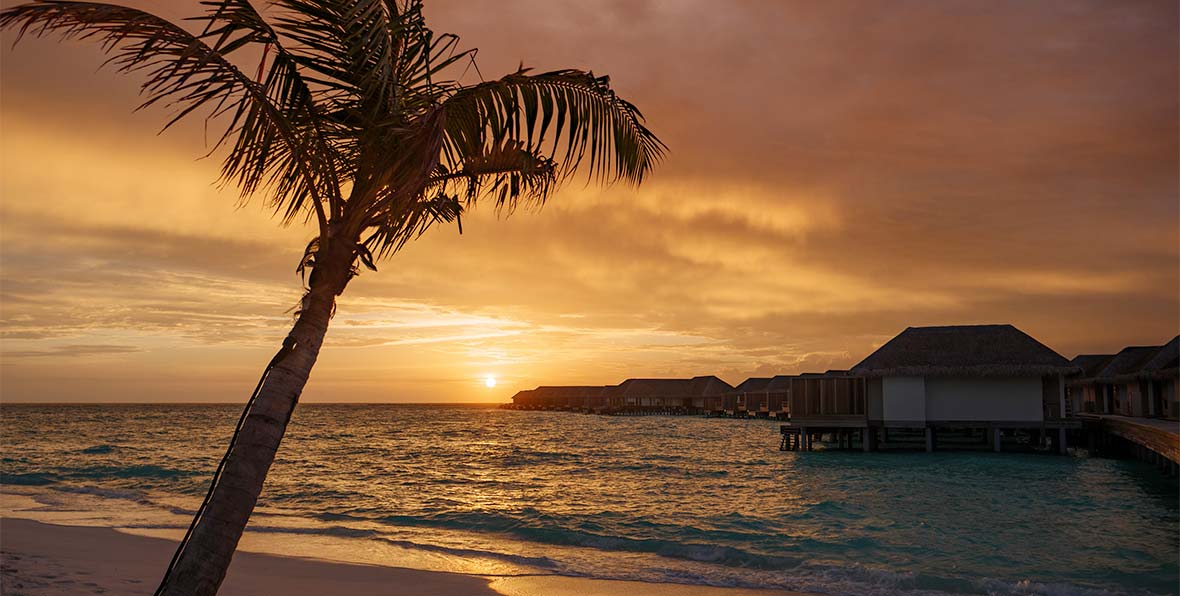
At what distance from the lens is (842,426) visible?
38875 mm

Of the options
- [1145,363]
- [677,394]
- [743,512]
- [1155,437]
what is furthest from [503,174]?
[677,394]

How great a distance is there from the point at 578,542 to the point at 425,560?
3796mm

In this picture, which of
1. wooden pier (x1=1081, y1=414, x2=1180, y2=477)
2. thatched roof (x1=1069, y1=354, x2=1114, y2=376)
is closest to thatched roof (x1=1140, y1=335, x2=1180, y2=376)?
wooden pier (x1=1081, y1=414, x2=1180, y2=477)

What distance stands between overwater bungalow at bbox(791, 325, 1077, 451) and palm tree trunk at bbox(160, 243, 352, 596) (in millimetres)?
35779

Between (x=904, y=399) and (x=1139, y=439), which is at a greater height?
(x=904, y=399)

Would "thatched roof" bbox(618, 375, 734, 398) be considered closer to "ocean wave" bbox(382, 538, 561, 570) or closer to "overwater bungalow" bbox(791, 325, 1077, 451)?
"overwater bungalow" bbox(791, 325, 1077, 451)

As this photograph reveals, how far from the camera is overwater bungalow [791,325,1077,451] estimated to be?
36.9 m

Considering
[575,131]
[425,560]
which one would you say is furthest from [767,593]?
[575,131]

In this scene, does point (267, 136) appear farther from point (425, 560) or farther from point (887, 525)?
point (887, 525)

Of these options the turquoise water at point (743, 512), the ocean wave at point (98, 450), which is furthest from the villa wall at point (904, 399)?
the ocean wave at point (98, 450)

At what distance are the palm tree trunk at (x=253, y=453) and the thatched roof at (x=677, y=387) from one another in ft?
361

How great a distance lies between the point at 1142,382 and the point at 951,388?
14034mm

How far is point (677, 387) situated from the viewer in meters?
117

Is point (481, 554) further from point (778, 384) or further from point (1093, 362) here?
point (778, 384)
